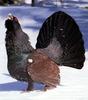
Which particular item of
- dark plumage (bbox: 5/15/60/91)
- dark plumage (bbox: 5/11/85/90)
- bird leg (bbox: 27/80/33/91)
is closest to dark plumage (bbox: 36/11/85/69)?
dark plumage (bbox: 5/11/85/90)

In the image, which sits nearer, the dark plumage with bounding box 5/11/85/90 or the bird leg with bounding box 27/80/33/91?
the dark plumage with bounding box 5/11/85/90

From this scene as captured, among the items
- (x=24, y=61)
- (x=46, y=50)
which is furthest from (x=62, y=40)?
(x=24, y=61)

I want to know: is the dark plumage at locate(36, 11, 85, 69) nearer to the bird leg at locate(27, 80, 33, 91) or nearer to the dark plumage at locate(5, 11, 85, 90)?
the dark plumage at locate(5, 11, 85, 90)

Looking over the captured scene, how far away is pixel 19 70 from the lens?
642 centimetres

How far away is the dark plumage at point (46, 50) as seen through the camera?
254 inches

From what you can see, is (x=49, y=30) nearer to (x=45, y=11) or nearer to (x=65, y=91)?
(x=65, y=91)

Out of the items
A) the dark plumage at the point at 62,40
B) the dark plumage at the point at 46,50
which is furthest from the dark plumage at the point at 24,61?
the dark plumage at the point at 62,40

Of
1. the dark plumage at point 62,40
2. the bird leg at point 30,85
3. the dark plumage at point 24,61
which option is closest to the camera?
the dark plumage at point 24,61

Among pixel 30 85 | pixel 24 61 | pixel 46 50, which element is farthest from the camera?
pixel 46 50

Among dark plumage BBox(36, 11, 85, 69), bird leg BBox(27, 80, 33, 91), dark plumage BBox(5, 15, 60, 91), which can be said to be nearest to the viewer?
dark plumage BBox(5, 15, 60, 91)

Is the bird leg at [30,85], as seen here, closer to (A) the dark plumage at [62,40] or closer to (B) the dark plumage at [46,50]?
(B) the dark plumage at [46,50]

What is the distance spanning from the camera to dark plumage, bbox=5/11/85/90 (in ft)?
21.1

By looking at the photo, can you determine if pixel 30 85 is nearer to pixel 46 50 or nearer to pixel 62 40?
pixel 46 50

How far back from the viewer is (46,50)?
22.5 feet
